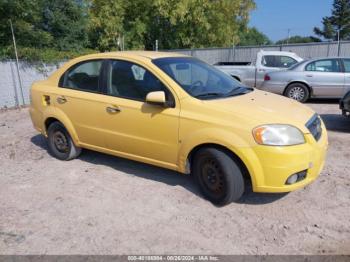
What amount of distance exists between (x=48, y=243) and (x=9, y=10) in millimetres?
10918

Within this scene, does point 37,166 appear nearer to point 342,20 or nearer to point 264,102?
point 264,102

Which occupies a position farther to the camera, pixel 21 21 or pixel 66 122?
pixel 21 21

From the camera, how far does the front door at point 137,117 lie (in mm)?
4219

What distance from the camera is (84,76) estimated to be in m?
5.21

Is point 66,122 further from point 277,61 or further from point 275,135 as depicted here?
point 277,61


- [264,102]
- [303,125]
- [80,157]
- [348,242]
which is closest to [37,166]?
[80,157]

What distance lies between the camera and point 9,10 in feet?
39.4

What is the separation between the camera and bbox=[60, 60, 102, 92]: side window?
16.4 ft

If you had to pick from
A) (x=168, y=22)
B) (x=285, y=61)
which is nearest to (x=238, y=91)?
(x=285, y=61)

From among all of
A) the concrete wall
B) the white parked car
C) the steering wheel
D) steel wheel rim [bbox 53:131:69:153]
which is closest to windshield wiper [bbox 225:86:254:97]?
the steering wheel

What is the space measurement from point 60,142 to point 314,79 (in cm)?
757

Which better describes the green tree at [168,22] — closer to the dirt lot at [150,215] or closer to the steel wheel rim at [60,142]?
the steel wheel rim at [60,142]

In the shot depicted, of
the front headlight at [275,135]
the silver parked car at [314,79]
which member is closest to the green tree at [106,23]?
the silver parked car at [314,79]

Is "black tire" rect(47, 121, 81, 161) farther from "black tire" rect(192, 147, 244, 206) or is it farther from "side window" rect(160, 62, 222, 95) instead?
"black tire" rect(192, 147, 244, 206)
